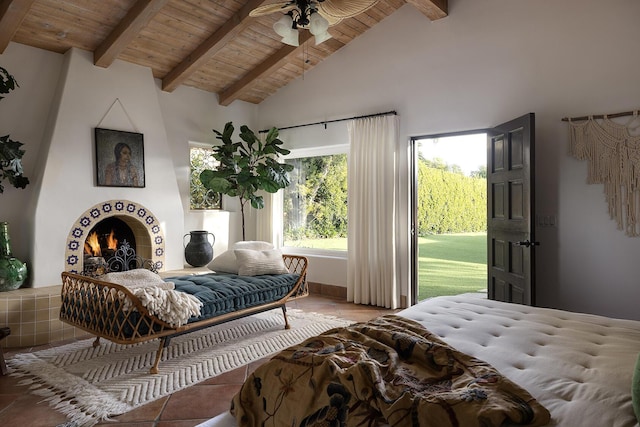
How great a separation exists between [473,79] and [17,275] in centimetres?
496

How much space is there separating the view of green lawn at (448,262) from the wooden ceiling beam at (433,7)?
9.73 ft

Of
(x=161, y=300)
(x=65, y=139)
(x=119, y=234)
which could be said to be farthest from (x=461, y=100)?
(x=119, y=234)

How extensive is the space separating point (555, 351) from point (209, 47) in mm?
4468

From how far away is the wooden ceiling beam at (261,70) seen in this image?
5.11 metres

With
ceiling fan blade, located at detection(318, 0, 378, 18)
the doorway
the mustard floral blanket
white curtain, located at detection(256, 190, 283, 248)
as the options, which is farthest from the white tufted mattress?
the doorway

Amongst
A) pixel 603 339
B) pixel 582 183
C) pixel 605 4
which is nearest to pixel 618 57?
pixel 605 4

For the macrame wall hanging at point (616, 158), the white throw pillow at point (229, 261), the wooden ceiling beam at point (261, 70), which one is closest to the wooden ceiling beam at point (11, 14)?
the wooden ceiling beam at point (261, 70)

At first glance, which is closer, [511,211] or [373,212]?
[511,211]

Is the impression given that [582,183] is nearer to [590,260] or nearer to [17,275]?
[590,260]

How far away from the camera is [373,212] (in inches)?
197

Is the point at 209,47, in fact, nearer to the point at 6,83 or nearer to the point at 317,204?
the point at 6,83

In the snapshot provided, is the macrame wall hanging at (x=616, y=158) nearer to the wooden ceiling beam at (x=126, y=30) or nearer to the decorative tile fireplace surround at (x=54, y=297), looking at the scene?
the wooden ceiling beam at (x=126, y=30)

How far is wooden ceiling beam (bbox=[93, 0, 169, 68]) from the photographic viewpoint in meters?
3.70

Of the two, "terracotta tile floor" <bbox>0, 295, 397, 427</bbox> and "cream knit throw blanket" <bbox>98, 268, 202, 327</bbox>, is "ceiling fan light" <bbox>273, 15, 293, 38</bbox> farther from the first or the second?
"terracotta tile floor" <bbox>0, 295, 397, 427</bbox>
